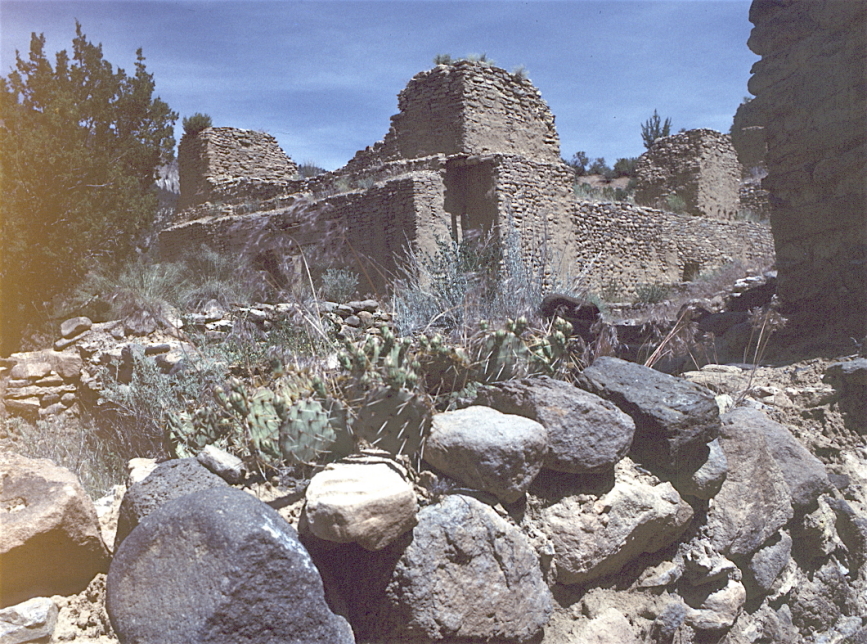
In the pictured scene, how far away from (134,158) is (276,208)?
10.9ft

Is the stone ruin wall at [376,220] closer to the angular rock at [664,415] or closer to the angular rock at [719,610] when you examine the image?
the angular rock at [664,415]

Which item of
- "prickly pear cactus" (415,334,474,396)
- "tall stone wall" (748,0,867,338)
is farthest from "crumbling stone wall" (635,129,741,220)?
"prickly pear cactus" (415,334,474,396)

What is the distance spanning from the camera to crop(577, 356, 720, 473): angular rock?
9.52ft

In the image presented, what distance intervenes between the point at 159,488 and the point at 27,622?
524mm

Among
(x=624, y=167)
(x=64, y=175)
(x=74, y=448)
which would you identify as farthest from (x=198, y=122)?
(x=624, y=167)

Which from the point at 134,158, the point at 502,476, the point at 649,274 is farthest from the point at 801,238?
the point at 134,158

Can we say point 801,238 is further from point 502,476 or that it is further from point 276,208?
point 276,208

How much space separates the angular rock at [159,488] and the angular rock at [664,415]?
5.80 feet

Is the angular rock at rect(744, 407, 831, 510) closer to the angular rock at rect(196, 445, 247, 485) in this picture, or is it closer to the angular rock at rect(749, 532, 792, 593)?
the angular rock at rect(749, 532, 792, 593)

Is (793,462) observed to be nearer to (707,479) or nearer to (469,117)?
(707,479)

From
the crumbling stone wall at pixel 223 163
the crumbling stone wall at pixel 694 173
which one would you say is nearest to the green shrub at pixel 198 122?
the crumbling stone wall at pixel 223 163

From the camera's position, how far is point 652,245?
54.1 ft

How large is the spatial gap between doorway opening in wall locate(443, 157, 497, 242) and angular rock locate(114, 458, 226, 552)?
9.91 meters

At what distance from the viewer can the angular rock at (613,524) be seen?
102 inches
